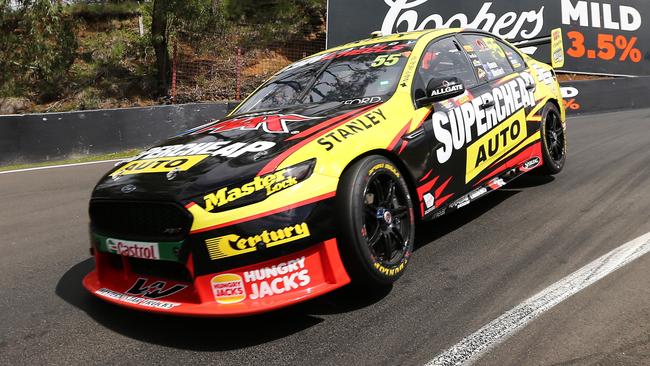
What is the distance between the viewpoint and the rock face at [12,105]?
1609cm

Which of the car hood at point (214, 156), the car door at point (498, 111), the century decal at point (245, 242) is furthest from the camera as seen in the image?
the car door at point (498, 111)

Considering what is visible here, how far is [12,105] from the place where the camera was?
1622 centimetres

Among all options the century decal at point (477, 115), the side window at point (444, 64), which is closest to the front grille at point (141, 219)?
the century decal at point (477, 115)

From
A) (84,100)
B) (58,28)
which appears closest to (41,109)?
(84,100)

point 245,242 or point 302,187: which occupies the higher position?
point 302,187

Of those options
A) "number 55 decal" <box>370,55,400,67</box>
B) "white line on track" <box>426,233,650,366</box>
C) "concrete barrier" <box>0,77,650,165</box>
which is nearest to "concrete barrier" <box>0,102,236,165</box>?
"concrete barrier" <box>0,77,650,165</box>

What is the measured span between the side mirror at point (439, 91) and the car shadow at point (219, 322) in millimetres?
1394

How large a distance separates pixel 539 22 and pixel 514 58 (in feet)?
41.4

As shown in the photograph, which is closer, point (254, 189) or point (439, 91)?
point (254, 189)

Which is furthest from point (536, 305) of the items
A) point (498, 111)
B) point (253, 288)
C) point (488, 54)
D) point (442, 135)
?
point (488, 54)

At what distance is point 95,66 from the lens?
18.4m

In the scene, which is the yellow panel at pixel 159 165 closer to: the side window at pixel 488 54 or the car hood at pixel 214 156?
the car hood at pixel 214 156

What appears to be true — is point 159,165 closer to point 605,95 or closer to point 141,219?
point 141,219

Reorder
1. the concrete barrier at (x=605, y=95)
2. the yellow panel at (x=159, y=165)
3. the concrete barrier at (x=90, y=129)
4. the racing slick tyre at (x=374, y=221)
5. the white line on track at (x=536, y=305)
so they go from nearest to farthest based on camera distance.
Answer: the white line on track at (x=536, y=305) < the racing slick tyre at (x=374, y=221) < the yellow panel at (x=159, y=165) < the concrete barrier at (x=90, y=129) < the concrete barrier at (x=605, y=95)
